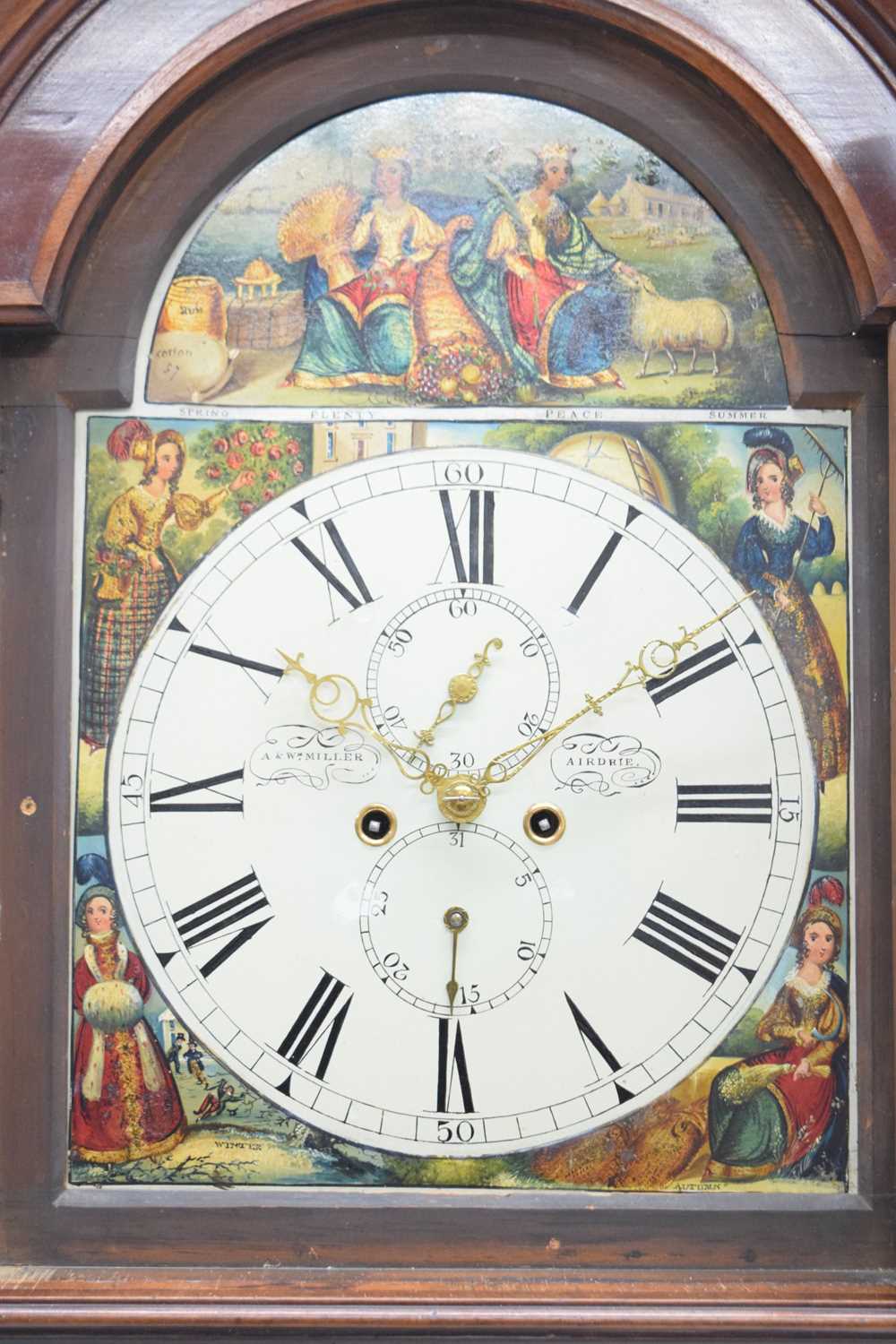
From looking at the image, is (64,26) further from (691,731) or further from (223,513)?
(691,731)

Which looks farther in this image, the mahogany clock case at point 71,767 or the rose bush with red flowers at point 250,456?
the rose bush with red flowers at point 250,456

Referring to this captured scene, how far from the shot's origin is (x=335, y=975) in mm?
2057

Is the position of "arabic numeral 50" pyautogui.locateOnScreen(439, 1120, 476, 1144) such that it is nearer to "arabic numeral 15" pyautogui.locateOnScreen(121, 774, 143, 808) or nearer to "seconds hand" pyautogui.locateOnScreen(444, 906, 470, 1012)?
"seconds hand" pyautogui.locateOnScreen(444, 906, 470, 1012)

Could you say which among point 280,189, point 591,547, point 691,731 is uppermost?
point 280,189

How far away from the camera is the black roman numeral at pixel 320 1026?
2049mm

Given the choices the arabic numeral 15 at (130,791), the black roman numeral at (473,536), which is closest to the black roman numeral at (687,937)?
the black roman numeral at (473,536)

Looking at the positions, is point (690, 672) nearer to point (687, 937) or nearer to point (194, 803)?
point (687, 937)

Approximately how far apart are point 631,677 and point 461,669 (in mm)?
262

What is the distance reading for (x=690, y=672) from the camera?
6.84ft

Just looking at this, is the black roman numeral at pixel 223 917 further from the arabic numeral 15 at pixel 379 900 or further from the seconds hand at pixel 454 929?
the seconds hand at pixel 454 929

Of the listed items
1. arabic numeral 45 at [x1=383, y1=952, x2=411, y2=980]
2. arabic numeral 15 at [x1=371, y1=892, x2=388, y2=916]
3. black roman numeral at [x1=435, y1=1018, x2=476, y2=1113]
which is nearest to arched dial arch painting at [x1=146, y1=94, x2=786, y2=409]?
arabic numeral 15 at [x1=371, y1=892, x2=388, y2=916]

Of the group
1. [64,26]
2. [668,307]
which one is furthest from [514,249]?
[64,26]

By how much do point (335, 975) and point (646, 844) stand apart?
0.52 metres

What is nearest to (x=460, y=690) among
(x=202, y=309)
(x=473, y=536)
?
(x=473, y=536)
